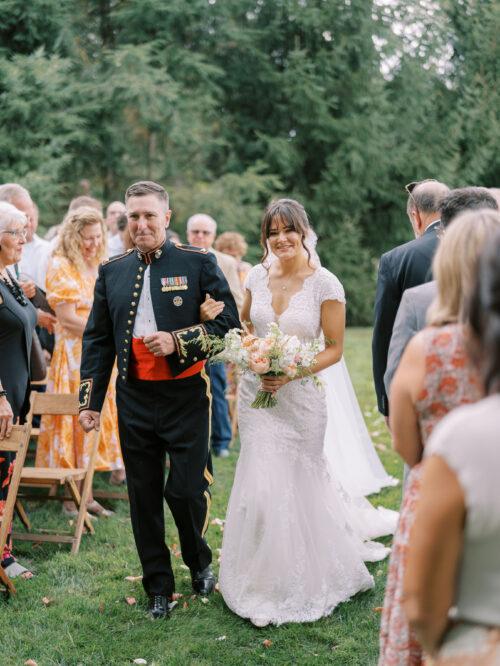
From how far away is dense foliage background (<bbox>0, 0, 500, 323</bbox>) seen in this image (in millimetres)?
15391

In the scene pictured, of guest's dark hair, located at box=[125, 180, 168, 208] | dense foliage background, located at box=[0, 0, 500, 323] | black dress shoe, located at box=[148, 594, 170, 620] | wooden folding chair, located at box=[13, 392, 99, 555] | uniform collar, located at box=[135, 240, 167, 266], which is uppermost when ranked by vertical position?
dense foliage background, located at box=[0, 0, 500, 323]

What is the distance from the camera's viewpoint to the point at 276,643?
14.3ft

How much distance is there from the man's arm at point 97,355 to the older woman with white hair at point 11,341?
625mm

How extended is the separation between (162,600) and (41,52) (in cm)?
1232

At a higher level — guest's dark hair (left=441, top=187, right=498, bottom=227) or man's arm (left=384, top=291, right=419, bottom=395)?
guest's dark hair (left=441, top=187, right=498, bottom=227)

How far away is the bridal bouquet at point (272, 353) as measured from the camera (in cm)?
452

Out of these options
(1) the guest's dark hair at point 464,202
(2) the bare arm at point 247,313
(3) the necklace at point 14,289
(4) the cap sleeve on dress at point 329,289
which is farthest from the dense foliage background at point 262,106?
(1) the guest's dark hair at point 464,202

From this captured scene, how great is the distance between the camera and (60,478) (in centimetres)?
588

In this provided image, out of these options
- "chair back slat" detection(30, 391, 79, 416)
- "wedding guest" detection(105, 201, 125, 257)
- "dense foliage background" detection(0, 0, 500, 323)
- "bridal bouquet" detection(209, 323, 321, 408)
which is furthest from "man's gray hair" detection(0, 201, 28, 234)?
"dense foliage background" detection(0, 0, 500, 323)

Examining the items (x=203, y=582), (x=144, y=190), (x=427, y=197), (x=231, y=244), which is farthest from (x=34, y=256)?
(x=427, y=197)

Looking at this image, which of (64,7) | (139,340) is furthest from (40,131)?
(139,340)

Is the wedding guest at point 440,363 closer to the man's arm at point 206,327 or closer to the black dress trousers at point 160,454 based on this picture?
the man's arm at point 206,327

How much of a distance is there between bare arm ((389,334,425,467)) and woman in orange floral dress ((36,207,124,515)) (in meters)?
4.55

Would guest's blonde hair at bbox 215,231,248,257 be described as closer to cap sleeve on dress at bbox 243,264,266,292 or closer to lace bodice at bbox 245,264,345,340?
cap sleeve on dress at bbox 243,264,266,292
